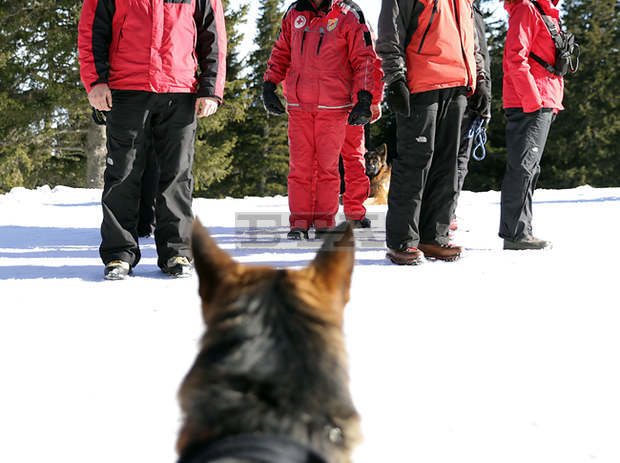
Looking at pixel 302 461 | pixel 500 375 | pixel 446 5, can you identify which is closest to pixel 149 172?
pixel 446 5

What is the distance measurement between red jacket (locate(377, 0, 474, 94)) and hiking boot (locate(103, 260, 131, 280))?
2.29m

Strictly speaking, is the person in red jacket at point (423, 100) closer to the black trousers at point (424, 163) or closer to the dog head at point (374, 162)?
the black trousers at point (424, 163)

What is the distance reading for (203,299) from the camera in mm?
1068

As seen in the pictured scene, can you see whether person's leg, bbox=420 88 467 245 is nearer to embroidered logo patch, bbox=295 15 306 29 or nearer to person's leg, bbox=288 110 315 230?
person's leg, bbox=288 110 315 230

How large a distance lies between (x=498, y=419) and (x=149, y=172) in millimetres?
4237

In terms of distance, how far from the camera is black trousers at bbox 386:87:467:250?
12.7ft

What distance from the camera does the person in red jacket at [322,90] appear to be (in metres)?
4.94

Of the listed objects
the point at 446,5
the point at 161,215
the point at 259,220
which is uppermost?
the point at 446,5

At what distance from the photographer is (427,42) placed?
3.81m

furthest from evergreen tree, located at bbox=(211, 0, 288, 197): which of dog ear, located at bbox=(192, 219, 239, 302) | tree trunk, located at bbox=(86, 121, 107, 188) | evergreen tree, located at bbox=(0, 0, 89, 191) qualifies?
dog ear, located at bbox=(192, 219, 239, 302)

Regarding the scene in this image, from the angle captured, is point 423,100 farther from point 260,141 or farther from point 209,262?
point 260,141

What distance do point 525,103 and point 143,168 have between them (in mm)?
3160

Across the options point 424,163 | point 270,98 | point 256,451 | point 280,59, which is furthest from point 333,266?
point 280,59

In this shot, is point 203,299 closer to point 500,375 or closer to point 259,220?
point 500,375
